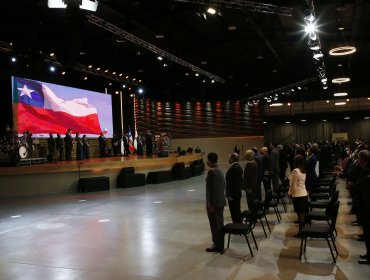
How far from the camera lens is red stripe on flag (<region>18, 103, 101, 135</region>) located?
48.3 ft

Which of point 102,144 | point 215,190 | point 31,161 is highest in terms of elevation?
point 102,144

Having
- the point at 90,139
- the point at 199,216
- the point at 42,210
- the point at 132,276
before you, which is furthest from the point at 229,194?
the point at 90,139

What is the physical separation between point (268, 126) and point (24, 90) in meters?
18.8

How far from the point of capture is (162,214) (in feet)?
27.7

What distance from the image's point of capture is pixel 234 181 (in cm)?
632

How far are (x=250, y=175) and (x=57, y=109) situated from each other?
1176 cm

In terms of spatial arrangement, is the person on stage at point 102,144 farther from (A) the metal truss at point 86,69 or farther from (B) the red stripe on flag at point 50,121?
(A) the metal truss at point 86,69

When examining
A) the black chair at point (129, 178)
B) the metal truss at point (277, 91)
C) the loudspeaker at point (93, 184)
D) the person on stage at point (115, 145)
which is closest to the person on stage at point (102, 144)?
the person on stage at point (115, 145)

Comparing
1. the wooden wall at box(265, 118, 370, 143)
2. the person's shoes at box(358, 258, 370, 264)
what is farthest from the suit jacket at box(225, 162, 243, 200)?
the wooden wall at box(265, 118, 370, 143)

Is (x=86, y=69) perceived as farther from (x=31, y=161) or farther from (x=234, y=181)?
(x=234, y=181)

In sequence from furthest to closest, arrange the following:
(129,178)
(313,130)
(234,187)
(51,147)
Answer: (313,130), (51,147), (129,178), (234,187)

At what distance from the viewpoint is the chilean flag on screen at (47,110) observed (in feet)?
48.0

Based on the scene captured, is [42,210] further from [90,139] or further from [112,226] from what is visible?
[90,139]

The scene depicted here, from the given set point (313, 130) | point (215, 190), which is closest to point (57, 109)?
point (215, 190)
